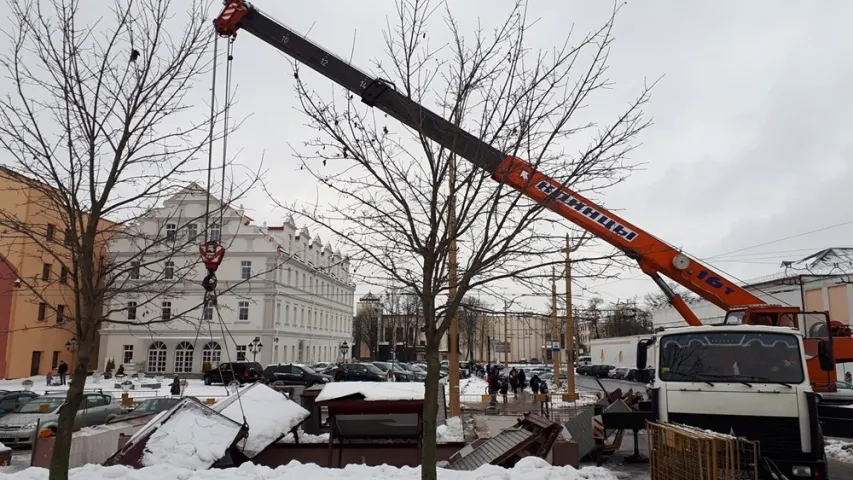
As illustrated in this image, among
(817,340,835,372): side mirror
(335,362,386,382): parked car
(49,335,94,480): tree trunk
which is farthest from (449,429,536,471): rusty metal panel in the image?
(335,362,386,382): parked car

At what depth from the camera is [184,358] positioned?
5378 cm

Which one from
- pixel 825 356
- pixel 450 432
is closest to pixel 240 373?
pixel 450 432

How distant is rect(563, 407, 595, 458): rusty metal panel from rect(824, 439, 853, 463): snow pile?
5.87 m

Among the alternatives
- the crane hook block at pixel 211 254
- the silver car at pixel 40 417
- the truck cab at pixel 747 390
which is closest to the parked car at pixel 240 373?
the silver car at pixel 40 417

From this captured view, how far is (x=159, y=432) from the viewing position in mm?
9805

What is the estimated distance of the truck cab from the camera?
818cm

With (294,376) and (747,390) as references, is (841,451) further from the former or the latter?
(294,376)

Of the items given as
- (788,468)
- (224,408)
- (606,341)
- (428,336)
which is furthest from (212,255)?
(606,341)

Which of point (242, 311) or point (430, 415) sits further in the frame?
point (242, 311)

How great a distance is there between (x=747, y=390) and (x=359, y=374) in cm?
3570

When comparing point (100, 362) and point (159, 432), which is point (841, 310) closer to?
point (159, 432)

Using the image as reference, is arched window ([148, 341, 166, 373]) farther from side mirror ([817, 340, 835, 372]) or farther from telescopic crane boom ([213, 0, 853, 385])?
side mirror ([817, 340, 835, 372])

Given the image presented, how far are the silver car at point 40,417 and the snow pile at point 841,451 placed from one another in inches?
699

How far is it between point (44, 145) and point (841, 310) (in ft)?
141
